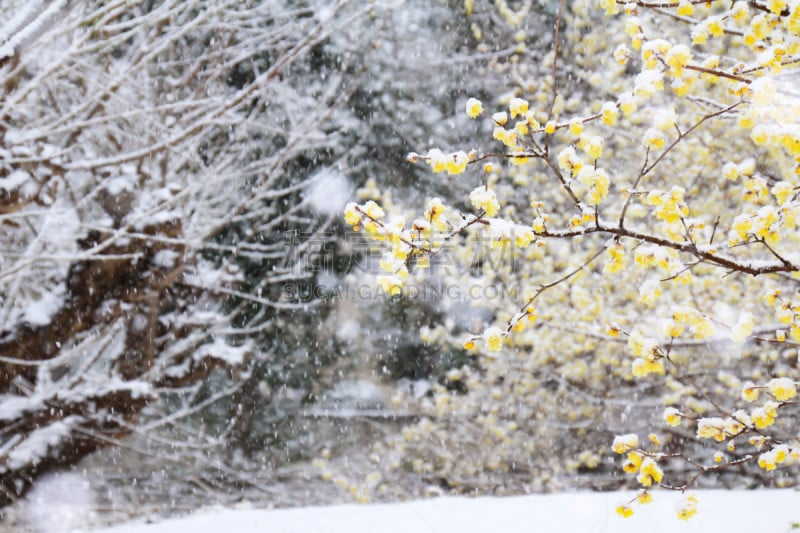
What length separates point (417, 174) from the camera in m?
5.80

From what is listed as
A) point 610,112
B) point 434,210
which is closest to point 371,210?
point 434,210

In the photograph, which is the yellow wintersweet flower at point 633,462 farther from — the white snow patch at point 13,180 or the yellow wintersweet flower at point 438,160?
→ the white snow patch at point 13,180

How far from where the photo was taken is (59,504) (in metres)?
4.95

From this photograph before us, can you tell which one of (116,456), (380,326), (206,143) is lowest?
(116,456)

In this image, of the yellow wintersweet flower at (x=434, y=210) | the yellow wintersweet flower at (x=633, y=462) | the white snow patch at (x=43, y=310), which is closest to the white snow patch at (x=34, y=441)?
the white snow patch at (x=43, y=310)

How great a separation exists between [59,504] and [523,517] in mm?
3907

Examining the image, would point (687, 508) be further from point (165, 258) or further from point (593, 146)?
point (165, 258)

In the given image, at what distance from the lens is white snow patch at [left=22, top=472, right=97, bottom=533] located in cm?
432

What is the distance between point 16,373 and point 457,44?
4.82m

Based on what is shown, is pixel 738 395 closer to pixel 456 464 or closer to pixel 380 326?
pixel 456 464

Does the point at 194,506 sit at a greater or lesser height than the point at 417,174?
lesser

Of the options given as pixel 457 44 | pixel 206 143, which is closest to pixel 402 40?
pixel 457 44

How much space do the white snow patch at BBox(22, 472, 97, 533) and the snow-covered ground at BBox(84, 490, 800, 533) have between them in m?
0.96

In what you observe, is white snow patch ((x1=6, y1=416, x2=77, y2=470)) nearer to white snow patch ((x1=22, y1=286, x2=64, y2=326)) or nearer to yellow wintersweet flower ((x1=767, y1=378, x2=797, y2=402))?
white snow patch ((x1=22, y1=286, x2=64, y2=326))
